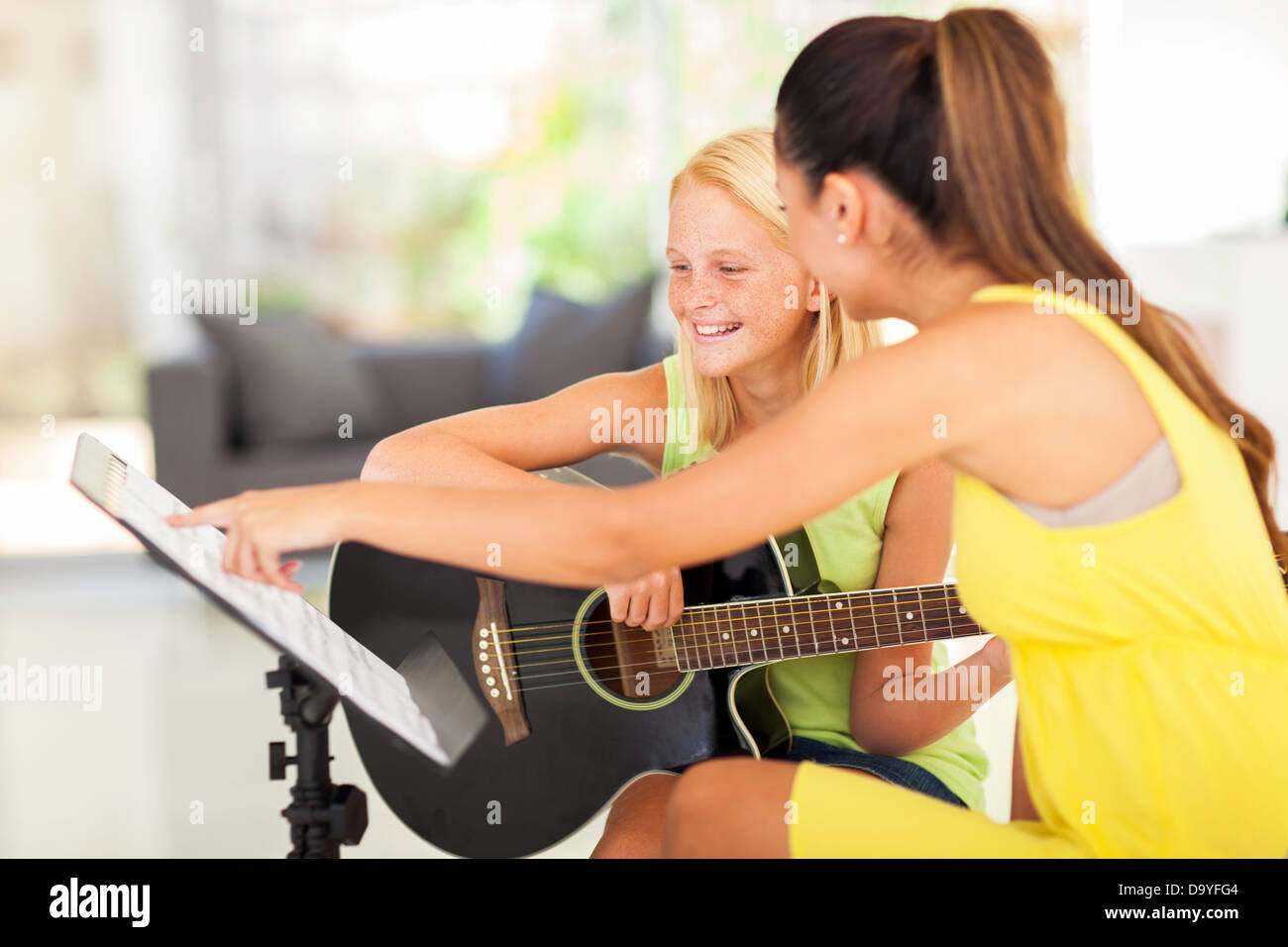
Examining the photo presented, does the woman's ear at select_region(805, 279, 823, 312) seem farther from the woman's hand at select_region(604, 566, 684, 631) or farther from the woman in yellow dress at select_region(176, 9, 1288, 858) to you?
the woman in yellow dress at select_region(176, 9, 1288, 858)

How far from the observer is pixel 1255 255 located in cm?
444

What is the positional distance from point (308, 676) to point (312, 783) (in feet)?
0.65

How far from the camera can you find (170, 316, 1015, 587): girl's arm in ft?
2.76

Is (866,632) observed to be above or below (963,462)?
below

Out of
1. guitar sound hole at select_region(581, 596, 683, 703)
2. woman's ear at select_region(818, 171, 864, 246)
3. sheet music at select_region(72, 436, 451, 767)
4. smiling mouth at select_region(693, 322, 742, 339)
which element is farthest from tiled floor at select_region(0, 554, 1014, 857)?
woman's ear at select_region(818, 171, 864, 246)

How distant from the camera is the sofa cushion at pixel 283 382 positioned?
398cm

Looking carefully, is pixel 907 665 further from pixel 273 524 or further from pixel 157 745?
pixel 157 745

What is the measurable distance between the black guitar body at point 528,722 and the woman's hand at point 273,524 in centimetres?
55

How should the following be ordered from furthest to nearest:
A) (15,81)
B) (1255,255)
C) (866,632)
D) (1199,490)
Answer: (15,81)
(1255,255)
(866,632)
(1199,490)

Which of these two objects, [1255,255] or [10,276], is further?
[10,276]

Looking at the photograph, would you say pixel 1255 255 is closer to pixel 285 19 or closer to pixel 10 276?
pixel 285 19

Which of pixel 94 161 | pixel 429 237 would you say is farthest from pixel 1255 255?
pixel 94 161

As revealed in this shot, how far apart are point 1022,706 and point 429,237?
5.41 metres

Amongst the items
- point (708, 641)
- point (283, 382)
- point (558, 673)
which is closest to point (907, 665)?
point (708, 641)
